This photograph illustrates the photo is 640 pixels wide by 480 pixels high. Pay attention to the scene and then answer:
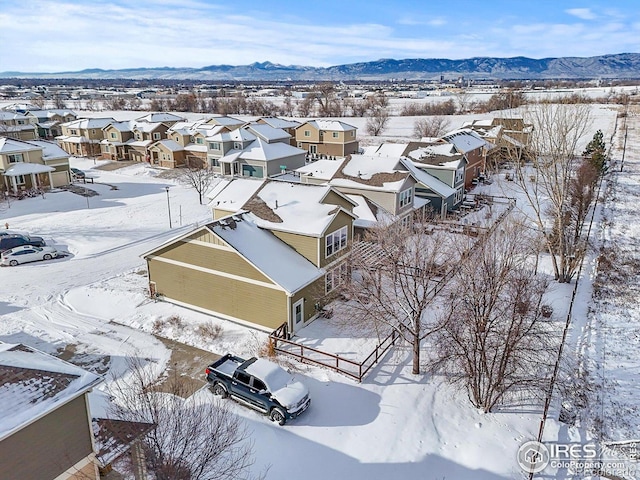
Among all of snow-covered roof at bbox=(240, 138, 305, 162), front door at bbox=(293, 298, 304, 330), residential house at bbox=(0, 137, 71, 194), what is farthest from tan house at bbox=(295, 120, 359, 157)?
front door at bbox=(293, 298, 304, 330)

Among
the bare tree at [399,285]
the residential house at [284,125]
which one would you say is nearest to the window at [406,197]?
the bare tree at [399,285]

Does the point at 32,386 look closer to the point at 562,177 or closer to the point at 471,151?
the point at 562,177

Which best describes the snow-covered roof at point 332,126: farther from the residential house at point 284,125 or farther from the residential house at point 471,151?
the residential house at point 471,151

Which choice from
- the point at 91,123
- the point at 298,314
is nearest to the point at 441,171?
the point at 298,314

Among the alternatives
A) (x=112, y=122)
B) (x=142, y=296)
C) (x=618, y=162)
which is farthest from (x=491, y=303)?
(x=112, y=122)

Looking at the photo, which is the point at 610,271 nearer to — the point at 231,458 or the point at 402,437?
the point at 402,437
